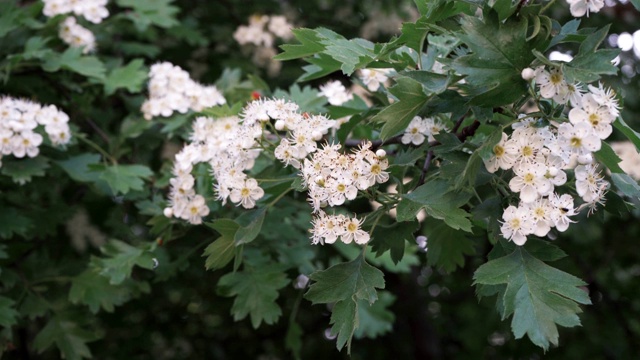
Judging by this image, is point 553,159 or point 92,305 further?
point 92,305

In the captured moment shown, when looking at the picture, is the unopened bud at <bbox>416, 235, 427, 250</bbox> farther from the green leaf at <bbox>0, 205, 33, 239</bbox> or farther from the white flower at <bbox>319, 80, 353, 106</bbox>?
the green leaf at <bbox>0, 205, 33, 239</bbox>

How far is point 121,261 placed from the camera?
265cm

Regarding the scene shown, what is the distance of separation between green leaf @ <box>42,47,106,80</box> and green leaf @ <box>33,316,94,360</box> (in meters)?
1.00

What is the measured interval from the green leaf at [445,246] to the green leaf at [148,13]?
6.16 ft

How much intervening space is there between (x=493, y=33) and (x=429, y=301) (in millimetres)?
4196

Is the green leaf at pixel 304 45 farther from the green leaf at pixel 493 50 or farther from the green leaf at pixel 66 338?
the green leaf at pixel 66 338

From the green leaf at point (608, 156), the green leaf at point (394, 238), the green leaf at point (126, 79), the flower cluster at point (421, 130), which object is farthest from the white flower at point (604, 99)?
the green leaf at point (126, 79)

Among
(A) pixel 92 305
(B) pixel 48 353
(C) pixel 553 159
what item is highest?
(C) pixel 553 159

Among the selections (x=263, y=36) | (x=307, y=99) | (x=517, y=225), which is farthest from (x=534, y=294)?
(x=263, y=36)

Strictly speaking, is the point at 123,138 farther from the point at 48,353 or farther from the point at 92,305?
the point at 48,353

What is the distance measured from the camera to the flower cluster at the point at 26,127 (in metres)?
2.63

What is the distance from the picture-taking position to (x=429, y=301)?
5.67 meters

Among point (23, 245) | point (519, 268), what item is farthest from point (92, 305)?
point (519, 268)

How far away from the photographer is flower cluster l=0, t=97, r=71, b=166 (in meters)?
2.63
